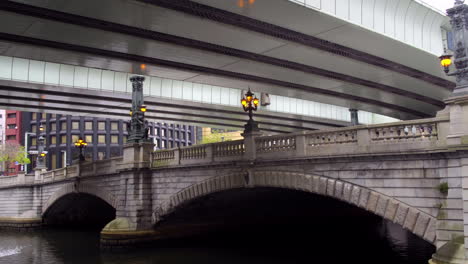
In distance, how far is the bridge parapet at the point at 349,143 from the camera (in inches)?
569

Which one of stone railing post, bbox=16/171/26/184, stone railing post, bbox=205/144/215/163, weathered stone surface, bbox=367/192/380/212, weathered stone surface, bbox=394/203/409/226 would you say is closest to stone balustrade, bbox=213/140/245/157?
stone railing post, bbox=205/144/215/163

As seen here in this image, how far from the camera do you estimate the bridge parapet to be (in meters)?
14.4

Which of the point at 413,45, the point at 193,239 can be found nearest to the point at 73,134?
the point at 193,239

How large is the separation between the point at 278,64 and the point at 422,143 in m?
12.4

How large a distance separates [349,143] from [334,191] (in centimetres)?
192

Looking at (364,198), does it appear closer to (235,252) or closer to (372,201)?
(372,201)

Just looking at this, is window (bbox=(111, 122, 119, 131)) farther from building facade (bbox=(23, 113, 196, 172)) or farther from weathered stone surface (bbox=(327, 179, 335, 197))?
weathered stone surface (bbox=(327, 179, 335, 197))

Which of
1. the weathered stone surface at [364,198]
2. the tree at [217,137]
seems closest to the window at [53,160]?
the tree at [217,137]

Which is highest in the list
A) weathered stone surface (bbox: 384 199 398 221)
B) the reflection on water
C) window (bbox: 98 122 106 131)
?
window (bbox: 98 122 106 131)

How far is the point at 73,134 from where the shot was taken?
87938 millimetres

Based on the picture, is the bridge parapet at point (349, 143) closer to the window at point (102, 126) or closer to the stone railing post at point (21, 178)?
the stone railing post at point (21, 178)

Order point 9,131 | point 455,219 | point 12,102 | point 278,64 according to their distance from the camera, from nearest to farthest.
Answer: point 455,219 → point 278,64 → point 12,102 → point 9,131

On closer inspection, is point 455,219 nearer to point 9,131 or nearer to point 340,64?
point 340,64

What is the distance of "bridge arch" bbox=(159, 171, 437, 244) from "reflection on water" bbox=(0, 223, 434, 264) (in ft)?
11.4
